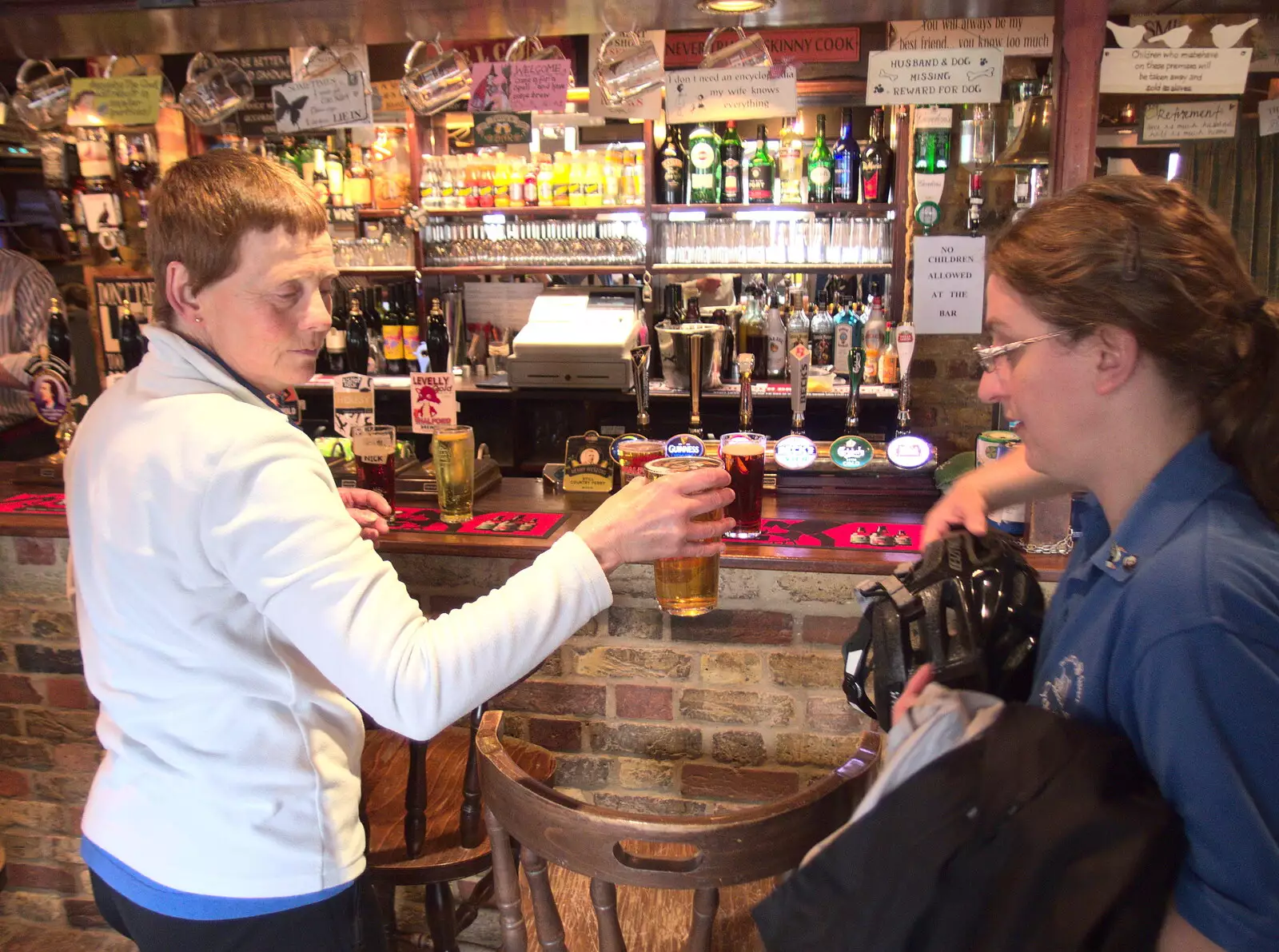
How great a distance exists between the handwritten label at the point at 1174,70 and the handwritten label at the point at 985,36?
0.92 ft

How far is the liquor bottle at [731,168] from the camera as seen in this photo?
201 inches

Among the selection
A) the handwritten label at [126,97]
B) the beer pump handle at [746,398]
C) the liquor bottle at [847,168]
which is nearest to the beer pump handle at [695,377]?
the beer pump handle at [746,398]

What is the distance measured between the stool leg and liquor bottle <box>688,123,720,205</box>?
4018mm

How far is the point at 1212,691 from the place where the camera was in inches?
32.0

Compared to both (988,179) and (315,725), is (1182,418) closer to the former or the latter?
(315,725)

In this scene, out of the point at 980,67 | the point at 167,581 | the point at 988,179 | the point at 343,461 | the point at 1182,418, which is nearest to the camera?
the point at 1182,418

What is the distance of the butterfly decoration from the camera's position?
99.3 inches

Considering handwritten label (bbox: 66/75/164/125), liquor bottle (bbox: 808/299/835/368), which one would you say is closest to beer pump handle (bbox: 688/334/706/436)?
handwritten label (bbox: 66/75/164/125)

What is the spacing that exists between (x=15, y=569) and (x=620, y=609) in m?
1.46

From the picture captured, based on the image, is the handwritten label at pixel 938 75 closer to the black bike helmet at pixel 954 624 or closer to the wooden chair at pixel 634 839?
the black bike helmet at pixel 954 624

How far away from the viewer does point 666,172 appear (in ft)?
16.7

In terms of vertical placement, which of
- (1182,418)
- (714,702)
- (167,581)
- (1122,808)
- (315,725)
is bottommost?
(714,702)

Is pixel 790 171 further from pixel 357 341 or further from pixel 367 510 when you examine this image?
pixel 367 510

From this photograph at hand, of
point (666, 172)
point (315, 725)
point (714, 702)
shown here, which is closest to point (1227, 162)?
point (666, 172)
